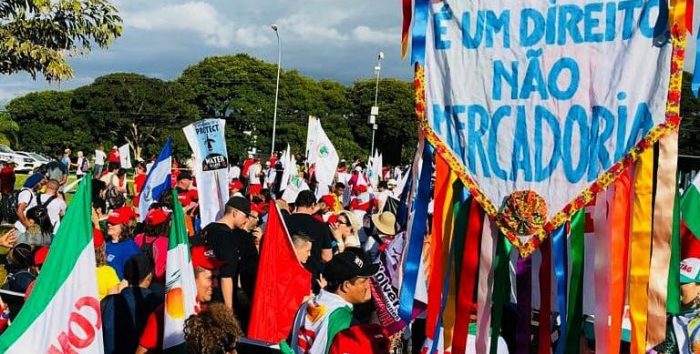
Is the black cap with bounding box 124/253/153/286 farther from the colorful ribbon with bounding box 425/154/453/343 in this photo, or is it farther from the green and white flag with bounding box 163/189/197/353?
the colorful ribbon with bounding box 425/154/453/343

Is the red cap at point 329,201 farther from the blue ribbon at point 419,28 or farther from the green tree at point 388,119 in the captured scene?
the green tree at point 388,119

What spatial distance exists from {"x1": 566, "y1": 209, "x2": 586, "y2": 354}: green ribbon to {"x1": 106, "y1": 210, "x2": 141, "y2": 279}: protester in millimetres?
3944

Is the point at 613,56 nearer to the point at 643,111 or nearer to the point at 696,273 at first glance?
the point at 643,111

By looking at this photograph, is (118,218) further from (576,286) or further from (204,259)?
(576,286)

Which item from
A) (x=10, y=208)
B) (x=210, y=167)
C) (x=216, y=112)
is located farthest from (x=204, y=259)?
(x=216, y=112)

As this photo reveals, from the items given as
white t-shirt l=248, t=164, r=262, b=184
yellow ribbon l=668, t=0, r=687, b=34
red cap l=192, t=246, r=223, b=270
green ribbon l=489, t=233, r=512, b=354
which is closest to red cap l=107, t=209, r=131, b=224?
red cap l=192, t=246, r=223, b=270

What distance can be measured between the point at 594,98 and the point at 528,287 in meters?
0.90

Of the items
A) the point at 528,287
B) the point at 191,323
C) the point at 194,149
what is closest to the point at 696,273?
the point at 528,287

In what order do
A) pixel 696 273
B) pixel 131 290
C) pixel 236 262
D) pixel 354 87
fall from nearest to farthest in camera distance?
pixel 696 273 < pixel 131 290 < pixel 236 262 < pixel 354 87

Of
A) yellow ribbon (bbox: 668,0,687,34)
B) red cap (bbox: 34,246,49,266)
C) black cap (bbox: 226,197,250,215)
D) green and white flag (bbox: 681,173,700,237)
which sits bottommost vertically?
red cap (bbox: 34,246,49,266)

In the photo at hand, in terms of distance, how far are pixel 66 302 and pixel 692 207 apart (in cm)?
368

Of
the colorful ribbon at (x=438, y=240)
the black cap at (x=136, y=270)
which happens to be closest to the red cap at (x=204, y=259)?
the black cap at (x=136, y=270)

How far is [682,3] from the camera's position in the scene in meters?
2.59

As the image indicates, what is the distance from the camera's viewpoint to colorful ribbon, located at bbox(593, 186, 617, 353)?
9.25 ft
